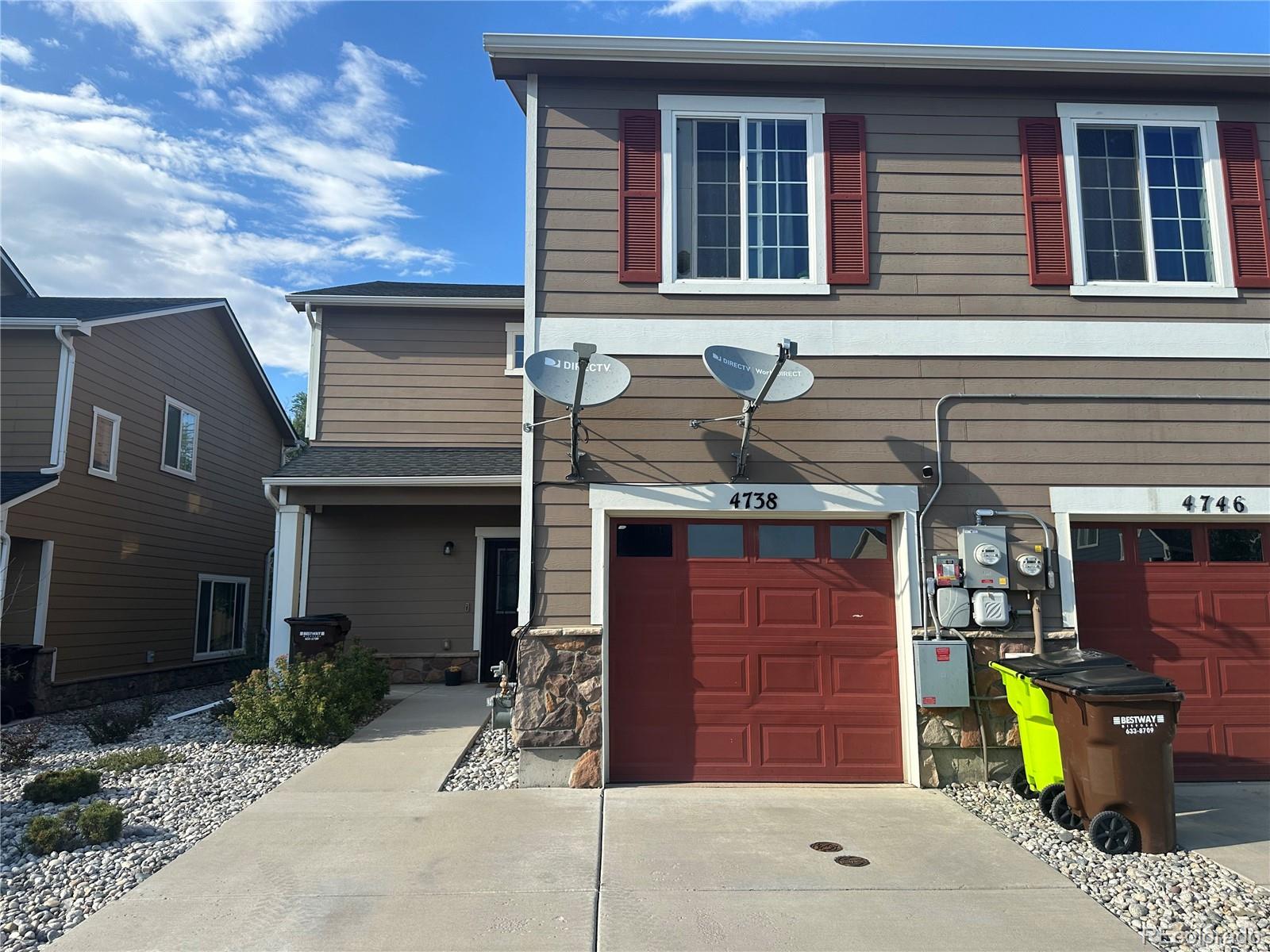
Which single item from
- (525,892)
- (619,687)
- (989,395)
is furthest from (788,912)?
(989,395)

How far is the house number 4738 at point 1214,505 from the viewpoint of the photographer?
665 cm

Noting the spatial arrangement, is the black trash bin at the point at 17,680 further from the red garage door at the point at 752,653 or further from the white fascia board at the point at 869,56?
the white fascia board at the point at 869,56

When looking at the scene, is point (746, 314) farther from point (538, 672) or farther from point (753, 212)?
point (538, 672)

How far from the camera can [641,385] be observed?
21.8ft

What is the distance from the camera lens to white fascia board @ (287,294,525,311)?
11.8 m

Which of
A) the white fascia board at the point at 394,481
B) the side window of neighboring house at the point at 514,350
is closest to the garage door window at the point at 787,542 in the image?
the white fascia board at the point at 394,481

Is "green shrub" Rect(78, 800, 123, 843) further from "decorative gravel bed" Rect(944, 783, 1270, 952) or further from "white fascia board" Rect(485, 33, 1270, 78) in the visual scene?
"white fascia board" Rect(485, 33, 1270, 78)

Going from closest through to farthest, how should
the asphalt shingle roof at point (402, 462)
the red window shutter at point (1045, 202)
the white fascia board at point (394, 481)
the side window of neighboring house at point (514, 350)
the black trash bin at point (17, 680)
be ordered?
the red window shutter at point (1045, 202)
the black trash bin at point (17, 680)
the white fascia board at point (394, 481)
the asphalt shingle roof at point (402, 462)
the side window of neighboring house at point (514, 350)

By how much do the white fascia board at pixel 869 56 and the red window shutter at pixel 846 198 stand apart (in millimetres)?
480

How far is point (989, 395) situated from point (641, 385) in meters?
2.67

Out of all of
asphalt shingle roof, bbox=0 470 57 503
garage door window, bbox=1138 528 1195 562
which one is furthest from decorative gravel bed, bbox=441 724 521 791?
asphalt shingle roof, bbox=0 470 57 503

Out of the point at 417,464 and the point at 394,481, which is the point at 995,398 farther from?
the point at 417,464

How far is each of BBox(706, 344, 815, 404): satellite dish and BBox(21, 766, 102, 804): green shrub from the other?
16.7 feet

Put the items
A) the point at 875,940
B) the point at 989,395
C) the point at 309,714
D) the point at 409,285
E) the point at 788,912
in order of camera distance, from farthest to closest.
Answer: the point at 409,285
the point at 309,714
the point at 989,395
the point at 788,912
the point at 875,940
